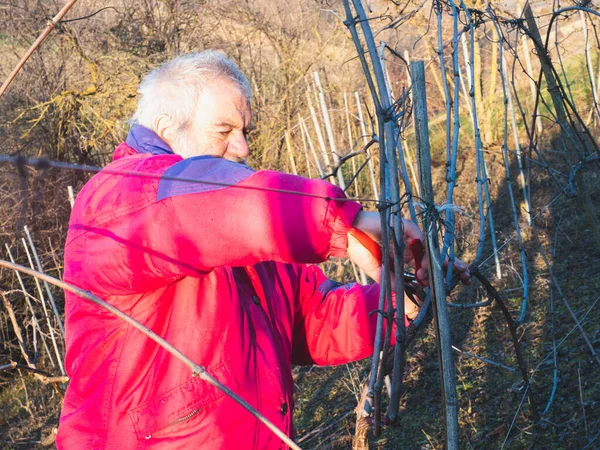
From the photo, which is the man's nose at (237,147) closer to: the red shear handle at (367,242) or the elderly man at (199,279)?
the elderly man at (199,279)

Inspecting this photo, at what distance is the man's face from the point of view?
1.85 metres

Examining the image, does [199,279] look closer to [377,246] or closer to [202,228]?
[202,228]

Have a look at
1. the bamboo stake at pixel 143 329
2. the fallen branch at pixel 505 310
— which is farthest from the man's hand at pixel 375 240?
the bamboo stake at pixel 143 329

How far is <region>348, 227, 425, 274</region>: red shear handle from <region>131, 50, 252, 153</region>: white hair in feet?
2.45

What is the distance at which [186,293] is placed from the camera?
1.58 m

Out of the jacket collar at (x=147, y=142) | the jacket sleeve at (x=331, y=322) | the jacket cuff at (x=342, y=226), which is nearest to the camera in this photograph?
the jacket cuff at (x=342, y=226)

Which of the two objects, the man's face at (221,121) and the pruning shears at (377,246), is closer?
the pruning shears at (377,246)

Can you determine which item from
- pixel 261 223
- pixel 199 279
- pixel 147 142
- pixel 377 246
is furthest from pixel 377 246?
pixel 147 142

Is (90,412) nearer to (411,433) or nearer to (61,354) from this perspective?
(411,433)

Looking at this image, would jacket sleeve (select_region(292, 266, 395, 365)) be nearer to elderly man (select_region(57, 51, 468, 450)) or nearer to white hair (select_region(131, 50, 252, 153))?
elderly man (select_region(57, 51, 468, 450))

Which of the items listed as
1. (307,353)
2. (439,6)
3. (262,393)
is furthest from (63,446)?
(439,6)

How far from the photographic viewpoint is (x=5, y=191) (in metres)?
7.48

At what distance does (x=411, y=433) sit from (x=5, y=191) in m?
5.80

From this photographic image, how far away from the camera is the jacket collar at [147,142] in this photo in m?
1.72
